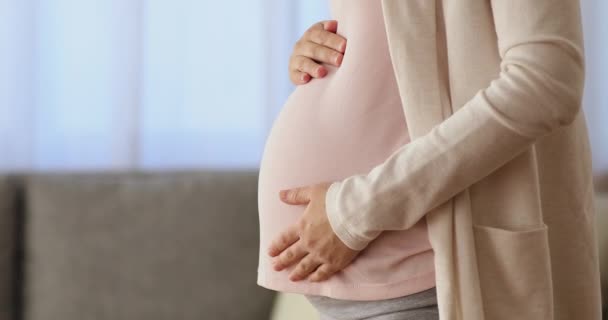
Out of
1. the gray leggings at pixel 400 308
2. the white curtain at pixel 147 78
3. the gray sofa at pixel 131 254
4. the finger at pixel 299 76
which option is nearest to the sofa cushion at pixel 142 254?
the gray sofa at pixel 131 254

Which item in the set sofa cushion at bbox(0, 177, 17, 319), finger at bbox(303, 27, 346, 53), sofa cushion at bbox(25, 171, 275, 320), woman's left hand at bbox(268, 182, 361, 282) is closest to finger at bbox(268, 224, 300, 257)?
woman's left hand at bbox(268, 182, 361, 282)

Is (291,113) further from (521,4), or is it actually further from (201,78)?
(201,78)

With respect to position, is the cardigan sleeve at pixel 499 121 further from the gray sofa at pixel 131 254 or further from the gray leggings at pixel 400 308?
the gray sofa at pixel 131 254

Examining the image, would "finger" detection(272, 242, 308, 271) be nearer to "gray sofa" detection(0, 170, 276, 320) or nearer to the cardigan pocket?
the cardigan pocket

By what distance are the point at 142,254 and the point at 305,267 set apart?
120cm

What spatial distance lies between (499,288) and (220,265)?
128 centimetres

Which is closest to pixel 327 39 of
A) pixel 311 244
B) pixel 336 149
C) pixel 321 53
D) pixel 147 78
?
pixel 321 53

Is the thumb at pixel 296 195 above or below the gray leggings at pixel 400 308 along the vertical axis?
above

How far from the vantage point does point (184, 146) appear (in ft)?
7.60

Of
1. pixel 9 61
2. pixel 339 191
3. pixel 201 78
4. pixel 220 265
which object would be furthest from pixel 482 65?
pixel 9 61

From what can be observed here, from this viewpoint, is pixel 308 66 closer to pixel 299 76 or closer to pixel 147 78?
pixel 299 76

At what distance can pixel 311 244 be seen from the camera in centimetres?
92

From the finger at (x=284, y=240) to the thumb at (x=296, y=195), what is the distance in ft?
0.10

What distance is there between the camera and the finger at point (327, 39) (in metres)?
0.99
